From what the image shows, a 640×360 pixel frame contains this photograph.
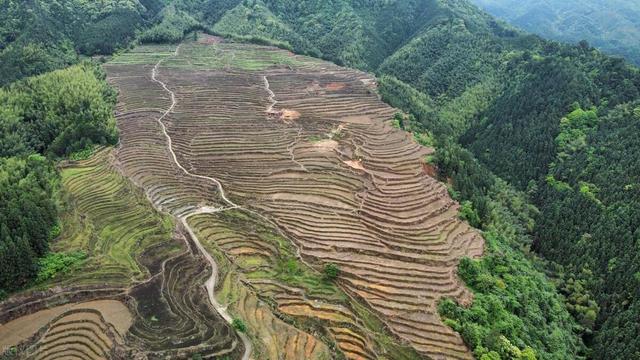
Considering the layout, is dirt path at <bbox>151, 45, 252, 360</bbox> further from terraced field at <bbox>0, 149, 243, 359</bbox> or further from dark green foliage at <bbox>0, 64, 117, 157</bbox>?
dark green foliage at <bbox>0, 64, 117, 157</bbox>

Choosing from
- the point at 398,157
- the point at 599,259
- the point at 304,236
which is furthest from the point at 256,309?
the point at 599,259

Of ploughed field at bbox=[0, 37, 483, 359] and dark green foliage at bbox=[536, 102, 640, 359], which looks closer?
ploughed field at bbox=[0, 37, 483, 359]

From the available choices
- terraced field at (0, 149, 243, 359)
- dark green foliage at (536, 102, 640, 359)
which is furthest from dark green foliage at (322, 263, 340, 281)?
dark green foliage at (536, 102, 640, 359)

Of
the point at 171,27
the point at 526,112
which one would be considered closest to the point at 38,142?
the point at 171,27

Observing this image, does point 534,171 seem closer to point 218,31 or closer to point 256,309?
point 256,309

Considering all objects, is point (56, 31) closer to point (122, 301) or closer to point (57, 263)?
point (57, 263)

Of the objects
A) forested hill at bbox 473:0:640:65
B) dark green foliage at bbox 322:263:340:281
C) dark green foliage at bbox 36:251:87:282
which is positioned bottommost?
dark green foliage at bbox 36:251:87:282

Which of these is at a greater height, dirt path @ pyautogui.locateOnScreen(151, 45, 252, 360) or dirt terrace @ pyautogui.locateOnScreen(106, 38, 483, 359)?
dirt terrace @ pyautogui.locateOnScreen(106, 38, 483, 359)
